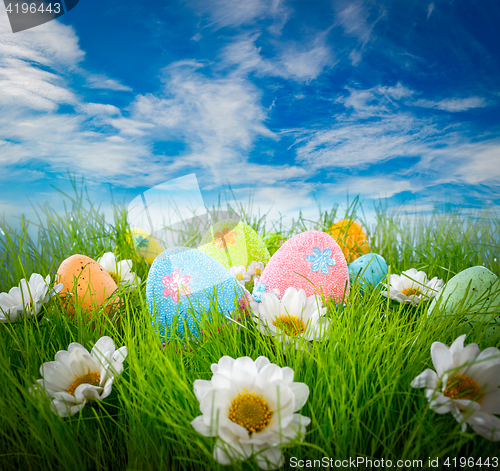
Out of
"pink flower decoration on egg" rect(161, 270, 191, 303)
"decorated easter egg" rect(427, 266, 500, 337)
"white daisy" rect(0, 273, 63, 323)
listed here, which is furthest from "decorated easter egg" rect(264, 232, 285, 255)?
"white daisy" rect(0, 273, 63, 323)

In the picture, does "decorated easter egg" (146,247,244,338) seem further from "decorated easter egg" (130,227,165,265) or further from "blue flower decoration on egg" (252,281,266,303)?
"decorated easter egg" (130,227,165,265)

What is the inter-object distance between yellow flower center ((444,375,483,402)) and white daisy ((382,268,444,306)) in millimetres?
715

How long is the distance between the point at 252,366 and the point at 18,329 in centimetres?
108

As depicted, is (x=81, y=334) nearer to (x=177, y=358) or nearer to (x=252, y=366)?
(x=177, y=358)

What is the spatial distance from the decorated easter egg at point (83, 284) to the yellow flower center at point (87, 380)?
540 mm

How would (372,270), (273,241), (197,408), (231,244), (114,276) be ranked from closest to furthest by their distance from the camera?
(197,408)
(372,270)
(114,276)
(231,244)
(273,241)

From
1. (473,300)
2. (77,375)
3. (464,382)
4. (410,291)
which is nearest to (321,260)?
(410,291)

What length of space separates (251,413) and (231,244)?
129 centimetres

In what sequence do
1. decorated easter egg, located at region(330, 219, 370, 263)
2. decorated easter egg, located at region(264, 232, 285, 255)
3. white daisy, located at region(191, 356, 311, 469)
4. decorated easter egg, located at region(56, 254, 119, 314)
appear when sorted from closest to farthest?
white daisy, located at region(191, 356, 311, 469)
decorated easter egg, located at region(56, 254, 119, 314)
decorated easter egg, located at region(330, 219, 370, 263)
decorated easter egg, located at region(264, 232, 285, 255)

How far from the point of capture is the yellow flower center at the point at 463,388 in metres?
0.81

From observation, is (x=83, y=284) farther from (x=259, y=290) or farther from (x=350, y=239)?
(x=350, y=239)

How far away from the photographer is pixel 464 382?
83cm

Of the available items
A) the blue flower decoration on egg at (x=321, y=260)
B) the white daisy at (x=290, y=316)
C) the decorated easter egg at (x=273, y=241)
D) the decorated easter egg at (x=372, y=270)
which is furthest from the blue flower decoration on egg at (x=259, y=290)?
the decorated easter egg at (x=273, y=241)

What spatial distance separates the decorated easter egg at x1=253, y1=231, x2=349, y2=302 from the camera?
1.55m
